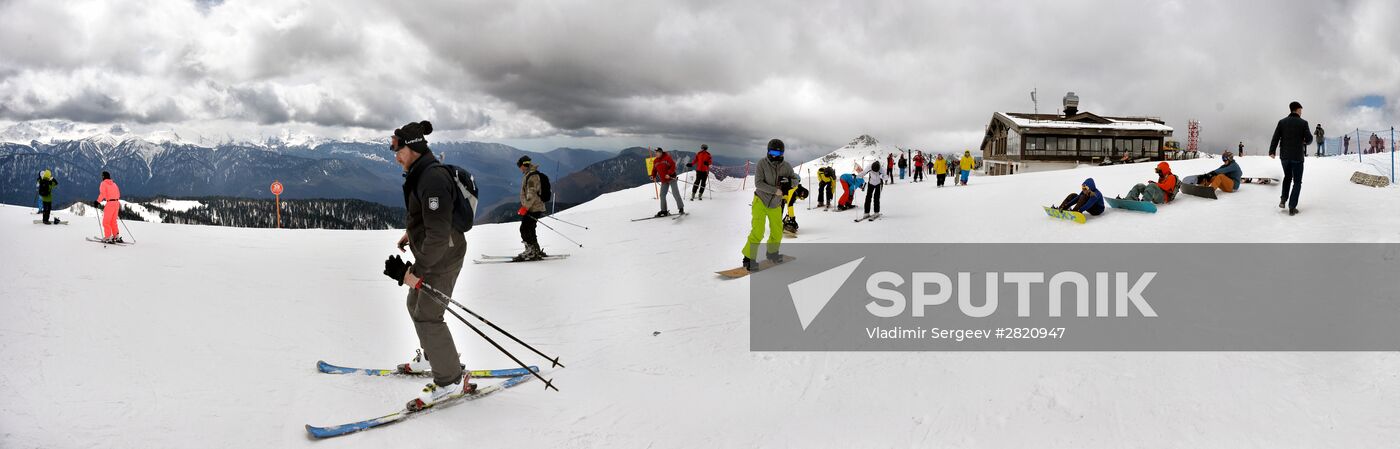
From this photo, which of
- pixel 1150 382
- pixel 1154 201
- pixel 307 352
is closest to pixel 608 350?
pixel 307 352

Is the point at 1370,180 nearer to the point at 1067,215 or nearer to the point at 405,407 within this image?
the point at 1067,215

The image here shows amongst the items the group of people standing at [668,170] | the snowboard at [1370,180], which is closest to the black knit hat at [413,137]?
the group of people standing at [668,170]

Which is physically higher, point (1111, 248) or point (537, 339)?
point (1111, 248)

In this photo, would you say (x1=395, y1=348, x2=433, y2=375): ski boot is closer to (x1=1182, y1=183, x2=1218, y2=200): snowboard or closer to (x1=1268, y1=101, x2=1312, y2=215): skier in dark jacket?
(x1=1268, y1=101, x2=1312, y2=215): skier in dark jacket

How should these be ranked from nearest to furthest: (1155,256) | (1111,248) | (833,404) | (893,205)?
1. (833,404)
2. (1155,256)
3. (1111,248)
4. (893,205)

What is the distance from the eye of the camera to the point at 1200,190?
39.2 feet

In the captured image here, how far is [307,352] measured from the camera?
5695mm

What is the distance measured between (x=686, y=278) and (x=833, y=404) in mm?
4986

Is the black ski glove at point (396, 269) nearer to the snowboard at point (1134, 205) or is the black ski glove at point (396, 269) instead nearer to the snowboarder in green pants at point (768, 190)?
the snowboarder in green pants at point (768, 190)

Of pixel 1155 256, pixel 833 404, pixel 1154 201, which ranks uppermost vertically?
pixel 1154 201

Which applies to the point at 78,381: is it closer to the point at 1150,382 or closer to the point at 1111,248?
the point at 1150,382

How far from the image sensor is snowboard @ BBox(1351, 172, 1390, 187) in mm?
10750

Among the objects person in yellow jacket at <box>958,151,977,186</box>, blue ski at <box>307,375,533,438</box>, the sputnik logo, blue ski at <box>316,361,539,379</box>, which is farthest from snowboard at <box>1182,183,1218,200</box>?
blue ski at <box>307,375,533,438</box>

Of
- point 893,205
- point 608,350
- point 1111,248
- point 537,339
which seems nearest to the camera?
point 608,350
